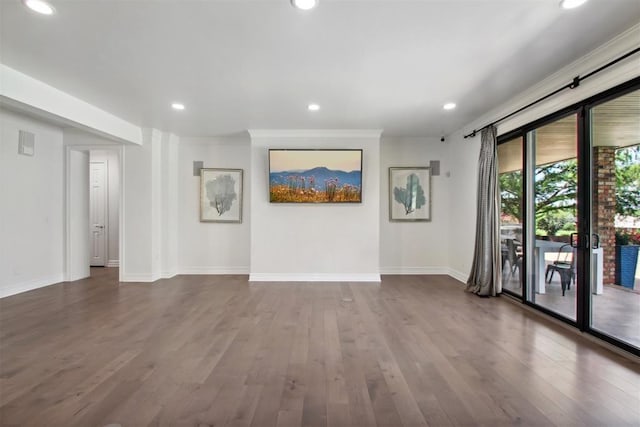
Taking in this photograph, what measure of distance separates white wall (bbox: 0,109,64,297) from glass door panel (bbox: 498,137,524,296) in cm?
740

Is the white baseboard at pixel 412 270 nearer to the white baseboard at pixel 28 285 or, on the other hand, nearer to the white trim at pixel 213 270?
the white trim at pixel 213 270

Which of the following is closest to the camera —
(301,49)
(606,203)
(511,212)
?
(301,49)

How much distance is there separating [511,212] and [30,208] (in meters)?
7.47

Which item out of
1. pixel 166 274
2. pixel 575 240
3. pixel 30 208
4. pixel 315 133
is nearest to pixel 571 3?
pixel 575 240

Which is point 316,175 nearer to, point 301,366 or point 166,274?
point 166,274

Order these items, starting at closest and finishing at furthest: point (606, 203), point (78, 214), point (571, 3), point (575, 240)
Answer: point (571, 3) < point (606, 203) < point (575, 240) < point (78, 214)

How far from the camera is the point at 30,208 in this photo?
498cm

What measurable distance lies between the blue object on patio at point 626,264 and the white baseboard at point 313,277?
329 centimetres

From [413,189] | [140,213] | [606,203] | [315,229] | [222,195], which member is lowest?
[315,229]

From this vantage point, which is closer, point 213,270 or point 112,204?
point 213,270

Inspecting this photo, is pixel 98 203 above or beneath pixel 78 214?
above

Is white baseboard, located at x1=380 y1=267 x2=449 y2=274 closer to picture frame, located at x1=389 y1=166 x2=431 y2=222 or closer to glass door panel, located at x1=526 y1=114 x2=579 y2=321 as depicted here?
picture frame, located at x1=389 y1=166 x2=431 y2=222

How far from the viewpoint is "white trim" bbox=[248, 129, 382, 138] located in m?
5.59

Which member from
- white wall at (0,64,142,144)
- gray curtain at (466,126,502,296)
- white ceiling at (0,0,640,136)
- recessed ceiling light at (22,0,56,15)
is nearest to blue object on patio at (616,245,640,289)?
gray curtain at (466,126,502,296)
